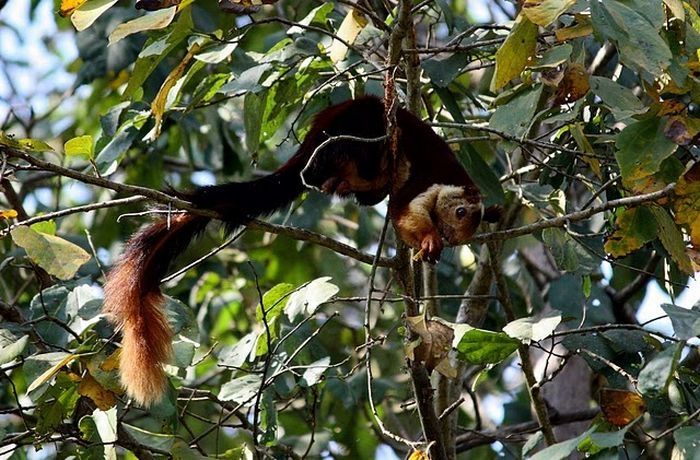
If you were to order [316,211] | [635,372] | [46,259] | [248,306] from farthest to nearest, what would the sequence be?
[248,306]
[316,211]
[635,372]
[46,259]

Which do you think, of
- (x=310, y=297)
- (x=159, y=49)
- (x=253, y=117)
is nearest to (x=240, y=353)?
(x=310, y=297)

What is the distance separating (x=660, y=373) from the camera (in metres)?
2.02

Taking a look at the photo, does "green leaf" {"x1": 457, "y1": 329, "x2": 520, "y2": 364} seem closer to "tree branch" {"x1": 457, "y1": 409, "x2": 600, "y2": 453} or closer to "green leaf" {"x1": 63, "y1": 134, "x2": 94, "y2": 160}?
"green leaf" {"x1": 63, "y1": 134, "x2": 94, "y2": 160}

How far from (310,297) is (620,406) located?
3.06 feet

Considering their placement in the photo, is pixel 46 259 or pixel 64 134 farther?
pixel 64 134

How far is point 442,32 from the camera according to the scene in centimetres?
629

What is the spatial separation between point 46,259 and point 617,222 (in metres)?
1.46

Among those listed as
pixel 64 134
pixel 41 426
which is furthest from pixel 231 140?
pixel 41 426

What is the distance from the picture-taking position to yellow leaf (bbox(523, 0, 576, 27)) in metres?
2.07

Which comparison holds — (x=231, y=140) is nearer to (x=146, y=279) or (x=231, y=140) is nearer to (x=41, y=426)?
(x=146, y=279)

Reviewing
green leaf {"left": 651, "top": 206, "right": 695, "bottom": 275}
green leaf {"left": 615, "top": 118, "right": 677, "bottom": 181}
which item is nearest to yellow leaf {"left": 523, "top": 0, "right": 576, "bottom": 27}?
green leaf {"left": 615, "top": 118, "right": 677, "bottom": 181}

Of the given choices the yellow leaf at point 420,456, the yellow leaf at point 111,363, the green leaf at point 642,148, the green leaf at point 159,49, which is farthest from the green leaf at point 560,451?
the green leaf at point 159,49

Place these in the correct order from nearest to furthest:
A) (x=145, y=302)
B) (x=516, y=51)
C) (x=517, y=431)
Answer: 1. (x=516, y=51)
2. (x=145, y=302)
3. (x=517, y=431)

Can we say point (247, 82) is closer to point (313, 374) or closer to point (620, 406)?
point (313, 374)
